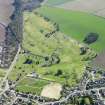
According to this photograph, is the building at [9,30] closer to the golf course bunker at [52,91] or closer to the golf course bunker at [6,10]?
the golf course bunker at [6,10]

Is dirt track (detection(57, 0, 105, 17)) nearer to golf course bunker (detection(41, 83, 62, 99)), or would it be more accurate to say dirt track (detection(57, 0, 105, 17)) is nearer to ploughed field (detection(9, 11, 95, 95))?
ploughed field (detection(9, 11, 95, 95))

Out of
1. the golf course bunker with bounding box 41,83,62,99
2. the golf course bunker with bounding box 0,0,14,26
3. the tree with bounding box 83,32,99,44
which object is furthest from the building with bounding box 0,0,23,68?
the tree with bounding box 83,32,99,44

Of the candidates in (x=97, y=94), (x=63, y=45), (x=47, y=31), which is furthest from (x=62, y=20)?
(x=97, y=94)

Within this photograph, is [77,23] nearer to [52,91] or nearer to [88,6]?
[88,6]

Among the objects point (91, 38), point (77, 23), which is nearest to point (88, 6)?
point (77, 23)

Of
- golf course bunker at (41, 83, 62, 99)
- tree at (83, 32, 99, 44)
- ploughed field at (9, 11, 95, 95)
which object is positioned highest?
tree at (83, 32, 99, 44)

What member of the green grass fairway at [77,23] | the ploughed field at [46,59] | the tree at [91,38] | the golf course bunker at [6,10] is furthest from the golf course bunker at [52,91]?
the golf course bunker at [6,10]

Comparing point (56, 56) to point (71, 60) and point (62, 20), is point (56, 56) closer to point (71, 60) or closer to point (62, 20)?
point (71, 60)
